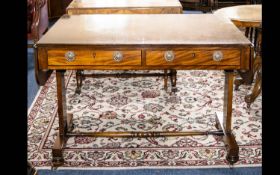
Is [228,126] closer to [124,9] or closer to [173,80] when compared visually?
[173,80]

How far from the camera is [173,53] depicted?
267cm

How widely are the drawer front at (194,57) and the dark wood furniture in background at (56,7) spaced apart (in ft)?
17.9

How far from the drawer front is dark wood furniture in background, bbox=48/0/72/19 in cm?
545

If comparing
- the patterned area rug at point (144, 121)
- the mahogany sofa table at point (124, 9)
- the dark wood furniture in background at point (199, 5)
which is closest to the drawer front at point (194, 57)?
the patterned area rug at point (144, 121)

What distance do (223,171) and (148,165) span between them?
51 centimetres

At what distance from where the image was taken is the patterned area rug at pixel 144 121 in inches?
121

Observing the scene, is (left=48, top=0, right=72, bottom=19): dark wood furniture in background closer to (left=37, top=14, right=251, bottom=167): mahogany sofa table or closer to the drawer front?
(left=37, top=14, right=251, bottom=167): mahogany sofa table

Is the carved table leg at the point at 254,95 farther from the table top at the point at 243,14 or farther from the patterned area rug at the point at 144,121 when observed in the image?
the table top at the point at 243,14

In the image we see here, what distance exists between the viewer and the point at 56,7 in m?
7.84

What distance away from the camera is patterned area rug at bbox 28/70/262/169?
3.07 metres

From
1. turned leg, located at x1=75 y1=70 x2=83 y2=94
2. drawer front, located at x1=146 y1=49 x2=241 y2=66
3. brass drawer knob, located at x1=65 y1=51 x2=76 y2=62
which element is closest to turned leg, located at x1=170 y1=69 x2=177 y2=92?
turned leg, located at x1=75 y1=70 x2=83 y2=94

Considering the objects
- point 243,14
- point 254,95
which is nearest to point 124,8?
point 243,14
